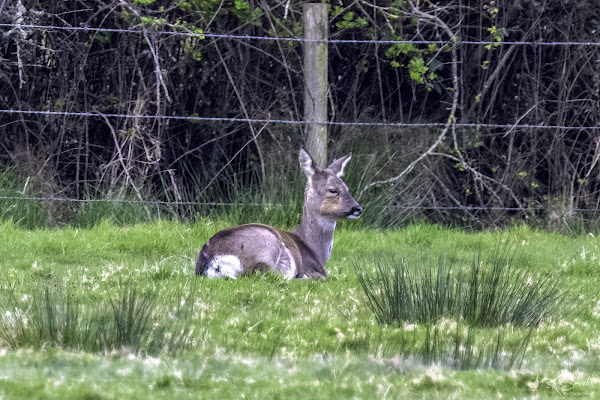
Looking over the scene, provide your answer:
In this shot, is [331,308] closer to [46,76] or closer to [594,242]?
[594,242]

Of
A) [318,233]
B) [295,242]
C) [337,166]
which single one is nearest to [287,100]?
[337,166]

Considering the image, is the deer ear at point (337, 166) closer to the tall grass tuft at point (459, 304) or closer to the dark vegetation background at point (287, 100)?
the dark vegetation background at point (287, 100)

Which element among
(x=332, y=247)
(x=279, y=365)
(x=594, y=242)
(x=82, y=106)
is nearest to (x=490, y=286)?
(x=279, y=365)

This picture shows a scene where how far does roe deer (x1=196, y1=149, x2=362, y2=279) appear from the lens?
21.1 ft

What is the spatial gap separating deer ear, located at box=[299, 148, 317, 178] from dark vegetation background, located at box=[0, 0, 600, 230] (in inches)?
81.3

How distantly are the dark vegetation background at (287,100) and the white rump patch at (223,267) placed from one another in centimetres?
321

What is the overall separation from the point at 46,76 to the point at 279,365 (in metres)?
7.31

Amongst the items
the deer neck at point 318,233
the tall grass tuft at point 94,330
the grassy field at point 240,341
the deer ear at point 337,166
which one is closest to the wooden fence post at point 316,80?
the deer ear at point 337,166

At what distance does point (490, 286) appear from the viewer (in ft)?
17.0

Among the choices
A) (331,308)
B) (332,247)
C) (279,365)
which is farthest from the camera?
(332,247)

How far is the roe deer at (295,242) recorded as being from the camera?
643cm

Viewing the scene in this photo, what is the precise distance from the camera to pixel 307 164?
7441 millimetres

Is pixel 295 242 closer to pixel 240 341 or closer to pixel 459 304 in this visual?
pixel 459 304

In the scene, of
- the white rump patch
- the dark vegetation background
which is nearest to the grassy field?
the white rump patch
